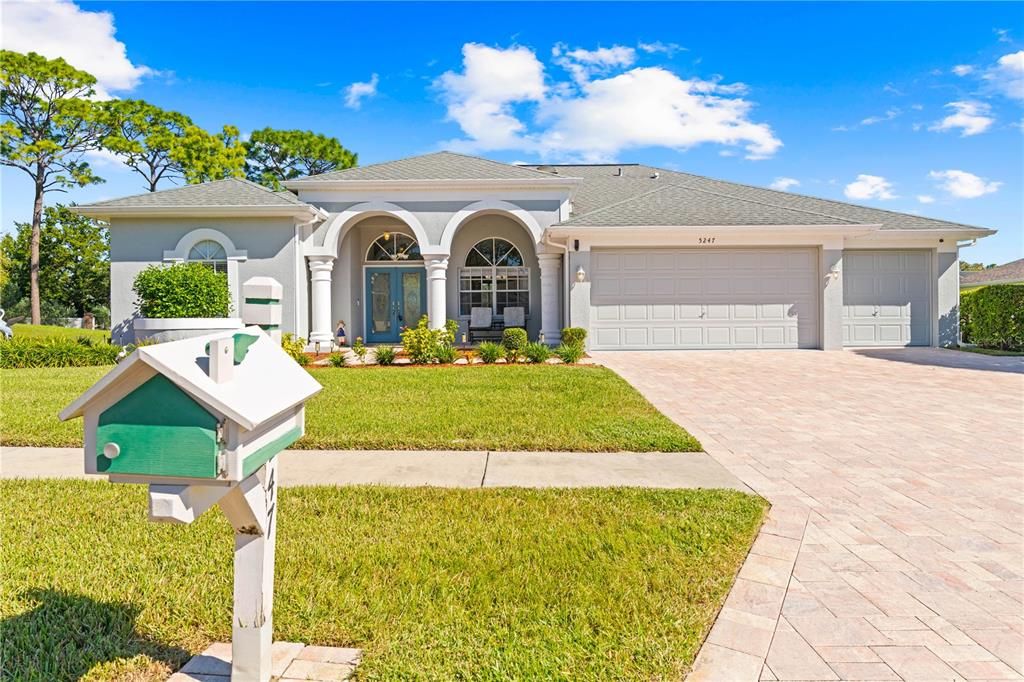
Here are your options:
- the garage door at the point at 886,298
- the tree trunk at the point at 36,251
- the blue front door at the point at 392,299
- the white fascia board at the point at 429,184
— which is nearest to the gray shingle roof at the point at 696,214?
the white fascia board at the point at 429,184

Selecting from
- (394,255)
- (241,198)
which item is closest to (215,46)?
(241,198)

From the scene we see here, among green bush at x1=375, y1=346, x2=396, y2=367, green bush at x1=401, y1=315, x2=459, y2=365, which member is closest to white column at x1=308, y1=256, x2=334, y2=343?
green bush at x1=375, y1=346, x2=396, y2=367

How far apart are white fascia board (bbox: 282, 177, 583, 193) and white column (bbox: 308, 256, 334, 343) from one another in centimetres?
214

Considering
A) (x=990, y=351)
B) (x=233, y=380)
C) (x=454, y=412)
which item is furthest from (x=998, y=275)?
(x=233, y=380)

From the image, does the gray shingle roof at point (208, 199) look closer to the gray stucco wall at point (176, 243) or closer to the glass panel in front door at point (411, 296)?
the gray stucco wall at point (176, 243)

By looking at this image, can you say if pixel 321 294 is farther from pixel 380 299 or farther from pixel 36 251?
pixel 36 251

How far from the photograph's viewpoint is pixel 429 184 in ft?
52.1

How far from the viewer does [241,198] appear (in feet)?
50.2

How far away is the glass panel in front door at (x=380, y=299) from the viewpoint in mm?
18406

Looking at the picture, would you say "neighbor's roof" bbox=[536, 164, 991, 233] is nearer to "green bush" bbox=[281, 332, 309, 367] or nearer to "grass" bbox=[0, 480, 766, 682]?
"green bush" bbox=[281, 332, 309, 367]

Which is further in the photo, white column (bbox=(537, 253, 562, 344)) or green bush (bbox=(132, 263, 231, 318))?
white column (bbox=(537, 253, 562, 344))

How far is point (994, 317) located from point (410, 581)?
18.7 metres

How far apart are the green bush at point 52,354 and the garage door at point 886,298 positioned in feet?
62.7

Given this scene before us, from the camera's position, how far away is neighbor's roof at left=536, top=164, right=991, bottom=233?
1535cm
